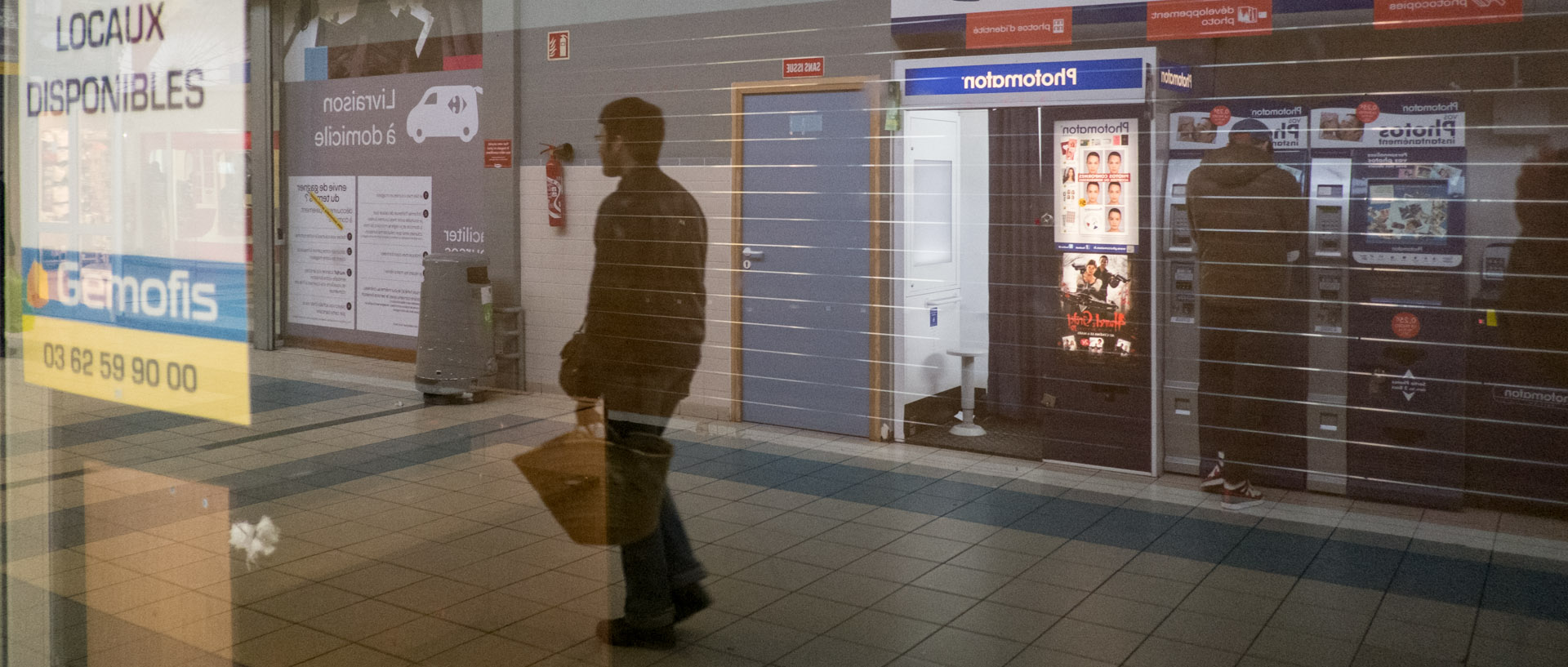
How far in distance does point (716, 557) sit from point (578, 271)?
2.19 feet

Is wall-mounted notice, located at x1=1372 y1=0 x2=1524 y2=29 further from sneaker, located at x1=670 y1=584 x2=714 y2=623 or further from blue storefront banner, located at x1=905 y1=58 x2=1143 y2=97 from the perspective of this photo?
sneaker, located at x1=670 y1=584 x2=714 y2=623

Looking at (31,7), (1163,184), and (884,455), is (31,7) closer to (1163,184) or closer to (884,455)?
(884,455)

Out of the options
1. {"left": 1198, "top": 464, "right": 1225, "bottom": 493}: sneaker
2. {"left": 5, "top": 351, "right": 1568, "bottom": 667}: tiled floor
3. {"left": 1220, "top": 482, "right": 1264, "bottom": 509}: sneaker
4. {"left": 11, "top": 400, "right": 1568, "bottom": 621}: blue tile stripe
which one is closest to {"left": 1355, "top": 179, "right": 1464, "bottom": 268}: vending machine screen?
{"left": 5, "top": 351, "right": 1568, "bottom": 667}: tiled floor

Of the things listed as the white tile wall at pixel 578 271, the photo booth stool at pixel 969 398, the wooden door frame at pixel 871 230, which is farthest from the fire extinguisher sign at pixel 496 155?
the photo booth stool at pixel 969 398

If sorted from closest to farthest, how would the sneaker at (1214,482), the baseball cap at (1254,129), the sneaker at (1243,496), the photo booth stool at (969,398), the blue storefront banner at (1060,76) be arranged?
1. the blue storefront banner at (1060,76)
2. the baseball cap at (1254,129)
3. the sneaker at (1243,496)
4. the sneaker at (1214,482)
5. the photo booth stool at (969,398)

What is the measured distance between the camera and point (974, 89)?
3.96 ft

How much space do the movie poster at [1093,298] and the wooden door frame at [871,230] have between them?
0.25 metres

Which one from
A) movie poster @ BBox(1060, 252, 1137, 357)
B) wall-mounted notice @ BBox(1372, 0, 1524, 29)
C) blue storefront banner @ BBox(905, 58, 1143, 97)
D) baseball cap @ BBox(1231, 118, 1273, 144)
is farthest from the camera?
movie poster @ BBox(1060, 252, 1137, 357)

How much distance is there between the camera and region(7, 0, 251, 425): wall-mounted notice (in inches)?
104

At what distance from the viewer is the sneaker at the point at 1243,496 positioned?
171 centimetres

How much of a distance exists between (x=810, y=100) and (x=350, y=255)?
4.44 feet

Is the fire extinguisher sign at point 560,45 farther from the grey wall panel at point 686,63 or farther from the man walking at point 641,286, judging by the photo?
the man walking at point 641,286

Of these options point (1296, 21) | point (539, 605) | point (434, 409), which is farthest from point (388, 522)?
point (1296, 21)

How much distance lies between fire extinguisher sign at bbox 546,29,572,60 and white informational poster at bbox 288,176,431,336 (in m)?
0.51
